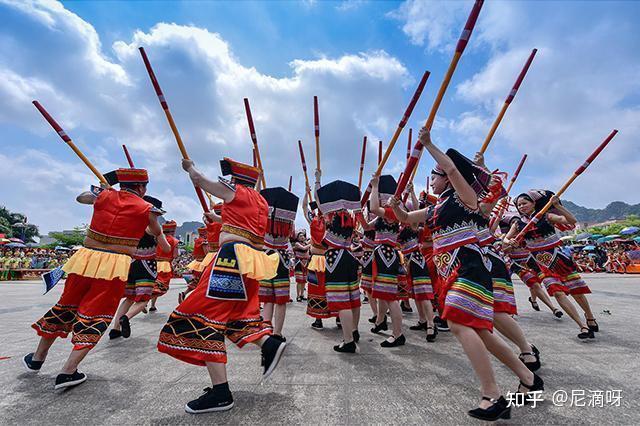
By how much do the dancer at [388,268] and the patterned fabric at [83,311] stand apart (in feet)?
9.95

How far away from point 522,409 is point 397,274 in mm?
2281

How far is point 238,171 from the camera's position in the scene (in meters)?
3.16

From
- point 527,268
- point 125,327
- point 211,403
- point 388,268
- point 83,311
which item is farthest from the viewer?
point 527,268

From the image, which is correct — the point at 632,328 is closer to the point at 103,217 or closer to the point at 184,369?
the point at 184,369

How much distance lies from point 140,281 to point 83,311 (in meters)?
2.33

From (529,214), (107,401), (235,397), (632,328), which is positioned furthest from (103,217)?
(632,328)

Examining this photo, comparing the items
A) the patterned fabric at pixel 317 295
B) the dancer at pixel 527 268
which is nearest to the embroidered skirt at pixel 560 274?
the dancer at pixel 527 268

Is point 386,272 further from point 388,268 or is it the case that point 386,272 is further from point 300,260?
point 300,260

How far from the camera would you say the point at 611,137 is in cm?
484

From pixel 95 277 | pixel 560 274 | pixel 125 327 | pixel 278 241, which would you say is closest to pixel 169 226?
pixel 125 327

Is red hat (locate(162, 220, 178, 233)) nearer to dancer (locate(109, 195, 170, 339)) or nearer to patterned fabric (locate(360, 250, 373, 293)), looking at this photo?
dancer (locate(109, 195, 170, 339))

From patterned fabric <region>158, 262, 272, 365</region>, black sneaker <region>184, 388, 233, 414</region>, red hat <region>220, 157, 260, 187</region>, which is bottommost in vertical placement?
black sneaker <region>184, 388, 233, 414</region>

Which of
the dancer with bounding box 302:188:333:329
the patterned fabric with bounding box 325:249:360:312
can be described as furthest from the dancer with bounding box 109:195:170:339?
the patterned fabric with bounding box 325:249:360:312

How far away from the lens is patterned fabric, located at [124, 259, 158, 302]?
17.1 ft
